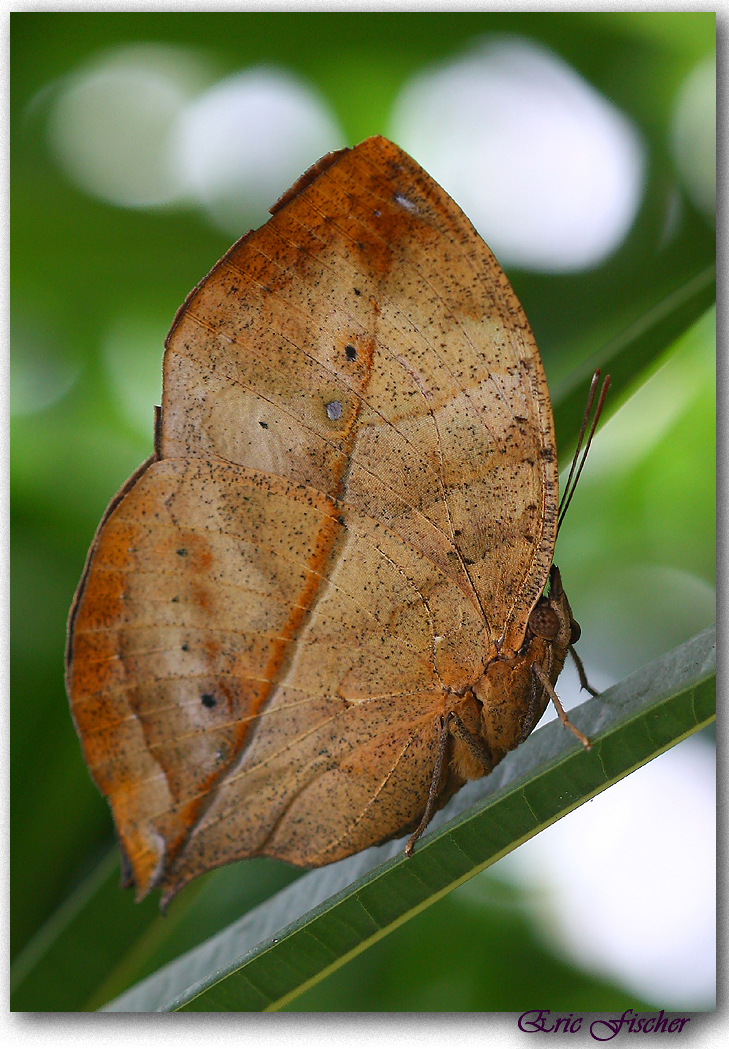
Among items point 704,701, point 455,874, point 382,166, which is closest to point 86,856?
point 455,874

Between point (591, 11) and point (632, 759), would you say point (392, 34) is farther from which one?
point (632, 759)

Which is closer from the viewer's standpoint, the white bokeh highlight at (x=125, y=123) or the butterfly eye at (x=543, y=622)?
the butterfly eye at (x=543, y=622)

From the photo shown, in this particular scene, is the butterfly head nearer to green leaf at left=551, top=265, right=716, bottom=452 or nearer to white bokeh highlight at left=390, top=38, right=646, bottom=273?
green leaf at left=551, top=265, right=716, bottom=452

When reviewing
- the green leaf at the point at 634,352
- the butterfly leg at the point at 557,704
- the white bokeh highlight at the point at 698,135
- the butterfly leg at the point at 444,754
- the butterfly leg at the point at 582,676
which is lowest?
the butterfly leg at the point at 582,676

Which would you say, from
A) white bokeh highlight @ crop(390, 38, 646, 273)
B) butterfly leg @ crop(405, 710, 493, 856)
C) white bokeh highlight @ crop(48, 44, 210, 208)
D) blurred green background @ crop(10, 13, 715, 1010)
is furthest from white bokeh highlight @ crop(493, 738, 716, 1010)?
white bokeh highlight @ crop(48, 44, 210, 208)

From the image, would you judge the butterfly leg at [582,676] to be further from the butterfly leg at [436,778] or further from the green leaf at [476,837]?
the butterfly leg at [436,778]

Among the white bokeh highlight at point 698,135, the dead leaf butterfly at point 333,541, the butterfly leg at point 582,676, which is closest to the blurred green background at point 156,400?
the white bokeh highlight at point 698,135

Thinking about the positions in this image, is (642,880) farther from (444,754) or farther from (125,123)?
(125,123)

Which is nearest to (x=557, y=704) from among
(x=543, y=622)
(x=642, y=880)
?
(x=543, y=622)
